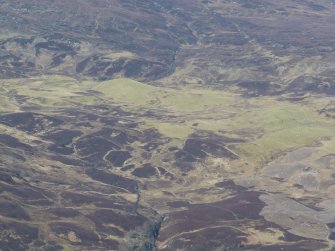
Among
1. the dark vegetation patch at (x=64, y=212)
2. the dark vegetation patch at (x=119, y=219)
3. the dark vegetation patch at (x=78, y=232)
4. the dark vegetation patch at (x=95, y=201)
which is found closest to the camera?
the dark vegetation patch at (x=78, y=232)

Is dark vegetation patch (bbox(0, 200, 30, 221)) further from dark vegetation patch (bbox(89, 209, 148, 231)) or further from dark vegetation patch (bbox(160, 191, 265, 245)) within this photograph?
dark vegetation patch (bbox(160, 191, 265, 245))

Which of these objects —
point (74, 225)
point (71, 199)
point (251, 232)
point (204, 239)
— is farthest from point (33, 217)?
point (251, 232)

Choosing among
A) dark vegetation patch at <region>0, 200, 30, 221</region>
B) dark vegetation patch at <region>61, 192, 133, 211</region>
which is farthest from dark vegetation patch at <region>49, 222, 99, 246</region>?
dark vegetation patch at <region>61, 192, 133, 211</region>

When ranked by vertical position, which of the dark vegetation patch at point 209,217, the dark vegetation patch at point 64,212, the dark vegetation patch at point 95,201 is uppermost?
the dark vegetation patch at point 209,217

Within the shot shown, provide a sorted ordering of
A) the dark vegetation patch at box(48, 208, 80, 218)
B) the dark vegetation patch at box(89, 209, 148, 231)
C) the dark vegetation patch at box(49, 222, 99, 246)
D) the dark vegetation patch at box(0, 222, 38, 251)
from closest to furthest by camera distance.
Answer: the dark vegetation patch at box(0, 222, 38, 251), the dark vegetation patch at box(49, 222, 99, 246), the dark vegetation patch at box(89, 209, 148, 231), the dark vegetation patch at box(48, 208, 80, 218)

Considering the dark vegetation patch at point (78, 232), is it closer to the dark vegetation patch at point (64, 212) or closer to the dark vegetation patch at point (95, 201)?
the dark vegetation patch at point (64, 212)

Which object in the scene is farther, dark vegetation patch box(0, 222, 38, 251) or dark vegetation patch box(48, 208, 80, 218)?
dark vegetation patch box(48, 208, 80, 218)

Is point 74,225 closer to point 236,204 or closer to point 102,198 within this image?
point 102,198

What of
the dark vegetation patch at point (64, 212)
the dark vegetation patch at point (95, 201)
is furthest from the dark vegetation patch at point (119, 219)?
the dark vegetation patch at point (95, 201)

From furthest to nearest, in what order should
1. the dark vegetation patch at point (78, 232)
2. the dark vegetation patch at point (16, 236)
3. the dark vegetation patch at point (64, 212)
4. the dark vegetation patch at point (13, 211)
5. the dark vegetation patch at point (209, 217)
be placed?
the dark vegetation patch at point (64, 212) < the dark vegetation patch at point (209, 217) < the dark vegetation patch at point (13, 211) < the dark vegetation patch at point (78, 232) < the dark vegetation patch at point (16, 236)

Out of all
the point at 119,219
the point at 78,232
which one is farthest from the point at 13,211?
the point at 119,219

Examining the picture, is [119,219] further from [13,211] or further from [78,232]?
[13,211]
